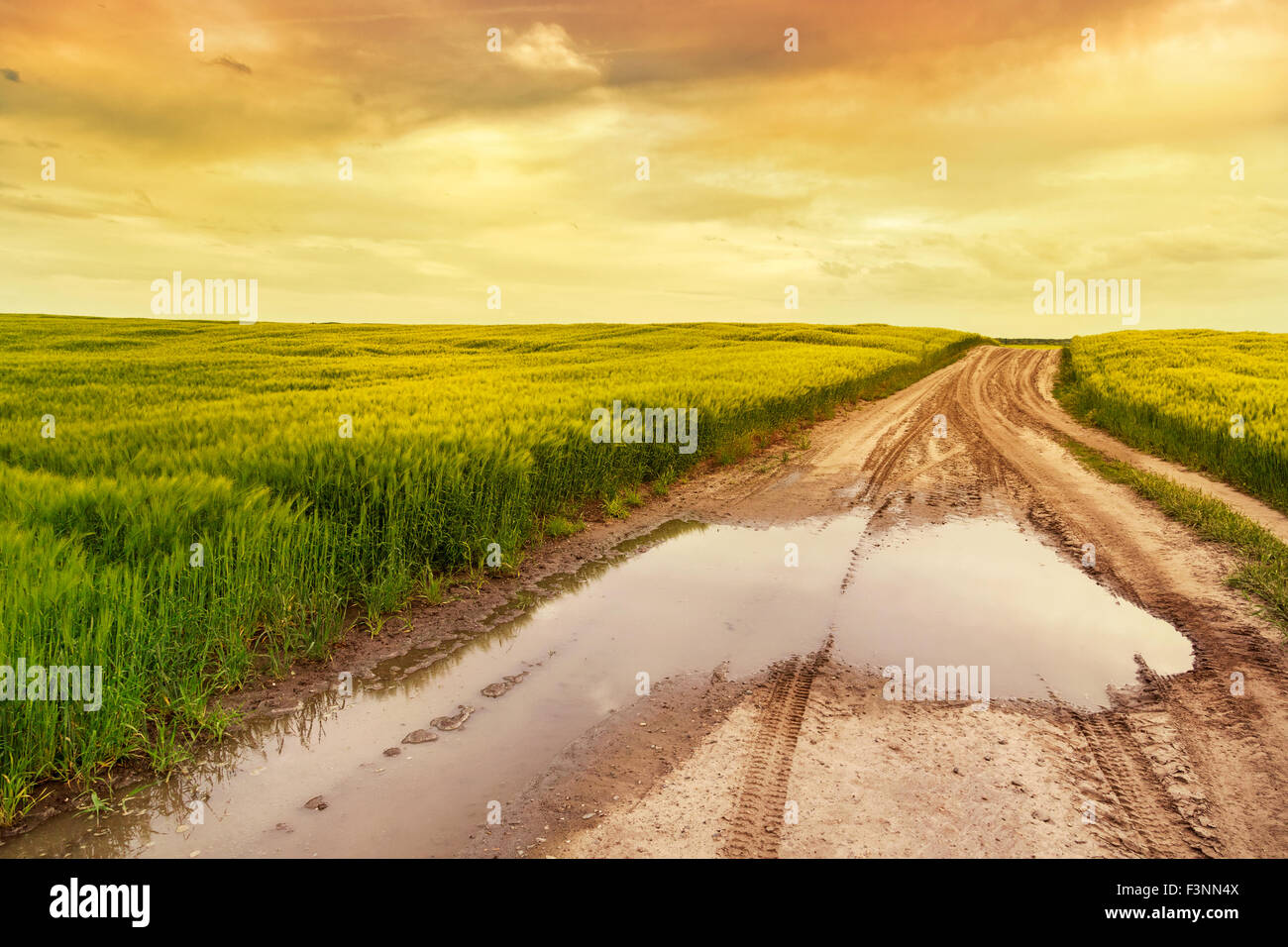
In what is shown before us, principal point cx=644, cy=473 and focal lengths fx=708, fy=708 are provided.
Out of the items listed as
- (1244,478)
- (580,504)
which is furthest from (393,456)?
(1244,478)

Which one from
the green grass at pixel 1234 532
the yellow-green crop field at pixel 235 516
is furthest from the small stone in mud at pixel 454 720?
the green grass at pixel 1234 532

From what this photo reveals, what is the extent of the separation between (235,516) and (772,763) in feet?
14.7

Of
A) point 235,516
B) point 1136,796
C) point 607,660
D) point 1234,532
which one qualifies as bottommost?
point 1136,796

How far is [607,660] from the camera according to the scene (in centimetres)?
546

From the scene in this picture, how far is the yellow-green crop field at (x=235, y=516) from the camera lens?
4.03 meters

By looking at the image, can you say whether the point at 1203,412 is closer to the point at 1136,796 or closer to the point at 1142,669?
the point at 1142,669

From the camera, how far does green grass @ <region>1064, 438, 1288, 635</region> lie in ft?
21.3

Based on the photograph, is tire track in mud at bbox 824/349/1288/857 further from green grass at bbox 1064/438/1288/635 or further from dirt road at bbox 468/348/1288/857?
green grass at bbox 1064/438/1288/635

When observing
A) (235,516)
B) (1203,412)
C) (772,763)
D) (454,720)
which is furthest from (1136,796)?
(1203,412)

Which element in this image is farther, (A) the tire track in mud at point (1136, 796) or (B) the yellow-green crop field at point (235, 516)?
(B) the yellow-green crop field at point (235, 516)

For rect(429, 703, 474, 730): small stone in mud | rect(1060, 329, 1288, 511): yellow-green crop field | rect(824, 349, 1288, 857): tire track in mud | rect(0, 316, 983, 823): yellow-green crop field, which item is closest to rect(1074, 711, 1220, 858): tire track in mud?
rect(824, 349, 1288, 857): tire track in mud

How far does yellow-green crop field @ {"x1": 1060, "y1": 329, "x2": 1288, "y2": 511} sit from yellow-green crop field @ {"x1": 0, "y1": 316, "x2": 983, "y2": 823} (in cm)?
825

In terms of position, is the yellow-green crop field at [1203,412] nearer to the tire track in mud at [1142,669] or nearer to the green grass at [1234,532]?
the green grass at [1234,532]

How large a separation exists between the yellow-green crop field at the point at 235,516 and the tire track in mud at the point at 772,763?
10.3 feet
